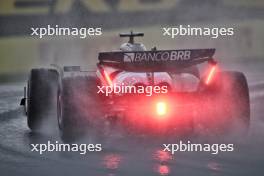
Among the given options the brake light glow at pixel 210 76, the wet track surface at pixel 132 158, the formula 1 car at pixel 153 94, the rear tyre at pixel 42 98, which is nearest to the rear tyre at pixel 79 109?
the formula 1 car at pixel 153 94

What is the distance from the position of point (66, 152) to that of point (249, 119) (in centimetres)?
148

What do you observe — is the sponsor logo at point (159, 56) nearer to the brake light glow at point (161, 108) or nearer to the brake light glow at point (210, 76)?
the brake light glow at point (210, 76)

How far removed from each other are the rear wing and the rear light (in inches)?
13.1

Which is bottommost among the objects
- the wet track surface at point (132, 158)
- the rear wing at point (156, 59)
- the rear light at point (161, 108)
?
the wet track surface at point (132, 158)

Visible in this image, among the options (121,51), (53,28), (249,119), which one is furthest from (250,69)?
(53,28)

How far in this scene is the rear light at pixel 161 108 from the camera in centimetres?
671

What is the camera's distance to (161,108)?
6.73m

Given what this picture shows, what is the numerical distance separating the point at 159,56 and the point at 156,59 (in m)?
0.03

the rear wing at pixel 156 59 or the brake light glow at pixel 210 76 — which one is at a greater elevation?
the rear wing at pixel 156 59

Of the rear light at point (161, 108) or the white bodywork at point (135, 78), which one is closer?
the rear light at point (161, 108)

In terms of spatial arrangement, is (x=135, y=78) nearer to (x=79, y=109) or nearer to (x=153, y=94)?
(x=153, y=94)

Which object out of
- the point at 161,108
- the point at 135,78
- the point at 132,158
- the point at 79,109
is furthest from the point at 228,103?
the point at 79,109

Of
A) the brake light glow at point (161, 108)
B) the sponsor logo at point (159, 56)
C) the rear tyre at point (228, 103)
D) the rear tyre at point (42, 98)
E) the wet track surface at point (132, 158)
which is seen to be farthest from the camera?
the rear tyre at point (42, 98)

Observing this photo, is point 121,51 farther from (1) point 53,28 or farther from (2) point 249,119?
(2) point 249,119
